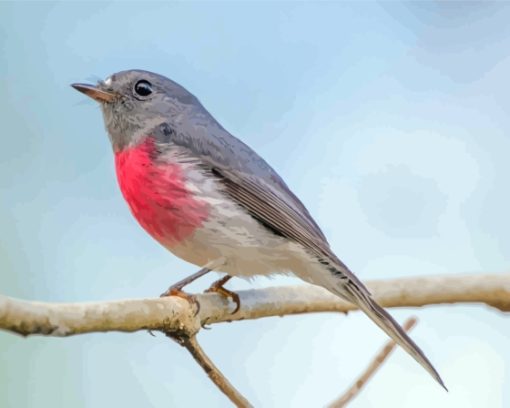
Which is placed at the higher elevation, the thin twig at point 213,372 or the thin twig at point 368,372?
the thin twig at point 368,372

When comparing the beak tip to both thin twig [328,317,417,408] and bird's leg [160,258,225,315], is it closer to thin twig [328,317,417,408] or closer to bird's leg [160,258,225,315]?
bird's leg [160,258,225,315]

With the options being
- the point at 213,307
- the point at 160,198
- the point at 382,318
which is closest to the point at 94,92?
the point at 160,198

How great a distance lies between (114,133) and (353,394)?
362 mm

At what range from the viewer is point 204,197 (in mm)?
864

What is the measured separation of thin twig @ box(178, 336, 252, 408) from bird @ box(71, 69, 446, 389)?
103 millimetres

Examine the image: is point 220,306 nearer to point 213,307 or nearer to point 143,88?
point 213,307

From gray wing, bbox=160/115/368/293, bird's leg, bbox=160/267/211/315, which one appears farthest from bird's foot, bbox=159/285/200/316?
gray wing, bbox=160/115/368/293

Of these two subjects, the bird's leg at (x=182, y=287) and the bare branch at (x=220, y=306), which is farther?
the bird's leg at (x=182, y=287)

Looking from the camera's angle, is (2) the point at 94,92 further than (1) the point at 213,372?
Yes

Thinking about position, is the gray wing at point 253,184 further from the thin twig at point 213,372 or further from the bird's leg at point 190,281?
the thin twig at point 213,372

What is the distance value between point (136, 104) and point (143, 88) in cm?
2

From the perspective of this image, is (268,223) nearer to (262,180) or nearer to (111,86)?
(262,180)

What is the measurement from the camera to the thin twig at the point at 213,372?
0.70 meters

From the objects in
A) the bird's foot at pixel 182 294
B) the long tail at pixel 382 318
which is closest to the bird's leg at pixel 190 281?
the bird's foot at pixel 182 294
